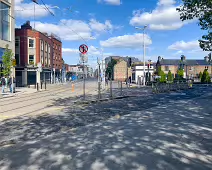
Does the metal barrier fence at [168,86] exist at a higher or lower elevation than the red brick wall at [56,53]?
lower

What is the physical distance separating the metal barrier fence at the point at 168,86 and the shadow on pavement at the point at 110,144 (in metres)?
15.4

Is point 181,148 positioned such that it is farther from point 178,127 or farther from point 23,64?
point 23,64

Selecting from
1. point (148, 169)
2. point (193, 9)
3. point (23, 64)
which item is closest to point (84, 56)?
point (193, 9)

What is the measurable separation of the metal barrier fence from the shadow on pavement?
15432 millimetres

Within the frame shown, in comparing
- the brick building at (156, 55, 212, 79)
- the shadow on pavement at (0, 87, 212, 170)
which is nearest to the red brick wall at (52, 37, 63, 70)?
the brick building at (156, 55, 212, 79)

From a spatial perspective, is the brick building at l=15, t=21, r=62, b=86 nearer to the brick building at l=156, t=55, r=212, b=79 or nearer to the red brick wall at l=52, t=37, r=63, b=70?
the red brick wall at l=52, t=37, r=63, b=70

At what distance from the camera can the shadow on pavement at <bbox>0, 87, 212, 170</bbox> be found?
171 inches

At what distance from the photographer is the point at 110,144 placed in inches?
220

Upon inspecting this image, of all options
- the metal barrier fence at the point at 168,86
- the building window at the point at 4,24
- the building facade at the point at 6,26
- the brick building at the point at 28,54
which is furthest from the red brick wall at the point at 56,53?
the metal barrier fence at the point at 168,86

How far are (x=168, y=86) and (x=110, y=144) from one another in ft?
72.6

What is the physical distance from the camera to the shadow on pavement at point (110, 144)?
14.3ft

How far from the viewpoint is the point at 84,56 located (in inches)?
550

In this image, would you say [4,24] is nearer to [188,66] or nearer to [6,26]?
[6,26]

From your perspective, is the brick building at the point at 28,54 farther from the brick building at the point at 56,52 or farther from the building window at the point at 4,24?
the brick building at the point at 56,52
